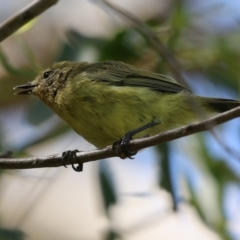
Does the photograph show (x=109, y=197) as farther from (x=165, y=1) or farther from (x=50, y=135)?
(x=165, y=1)

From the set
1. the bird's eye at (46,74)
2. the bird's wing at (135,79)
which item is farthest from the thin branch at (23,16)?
the bird's eye at (46,74)

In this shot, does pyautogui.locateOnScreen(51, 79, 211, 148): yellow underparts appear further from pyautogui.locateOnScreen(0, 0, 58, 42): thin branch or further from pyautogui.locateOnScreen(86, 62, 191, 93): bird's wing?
pyautogui.locateOnScreen(0, 0, 58, 42): thin branch

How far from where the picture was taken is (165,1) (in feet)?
21.1

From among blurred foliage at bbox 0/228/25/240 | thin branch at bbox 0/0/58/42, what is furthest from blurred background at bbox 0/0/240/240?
thin branch at bbox 0/0/58/42

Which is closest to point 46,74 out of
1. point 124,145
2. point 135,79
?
point 135,79

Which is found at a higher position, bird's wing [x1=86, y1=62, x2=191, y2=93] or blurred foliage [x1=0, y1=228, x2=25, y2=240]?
bird's wing [x1=86, y1=62, x2=191, y2=93]

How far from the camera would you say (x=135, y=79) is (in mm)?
3420

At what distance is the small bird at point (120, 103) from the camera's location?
123 inches

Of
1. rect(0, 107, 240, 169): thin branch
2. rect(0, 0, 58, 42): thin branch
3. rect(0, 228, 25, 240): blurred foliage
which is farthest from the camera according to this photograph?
rect(0, 228, 25, 240): blurred foliage

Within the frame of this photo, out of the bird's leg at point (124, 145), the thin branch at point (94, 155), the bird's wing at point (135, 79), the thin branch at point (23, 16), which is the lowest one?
the thin branch at point (94, 155)

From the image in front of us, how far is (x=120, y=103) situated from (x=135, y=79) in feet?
0.98

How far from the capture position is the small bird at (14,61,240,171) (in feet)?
10.2

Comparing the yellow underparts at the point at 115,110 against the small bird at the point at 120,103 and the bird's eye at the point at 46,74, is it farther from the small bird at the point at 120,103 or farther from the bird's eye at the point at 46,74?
the bird's eye at the point at 46,74

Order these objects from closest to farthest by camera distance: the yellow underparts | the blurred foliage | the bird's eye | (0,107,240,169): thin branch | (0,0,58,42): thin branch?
1. (0,107,240,169): thin branch
2. (0,0,58,42): thin branch
3. the yellow underparts
4. the blurred foliage
5. the bird's eye
